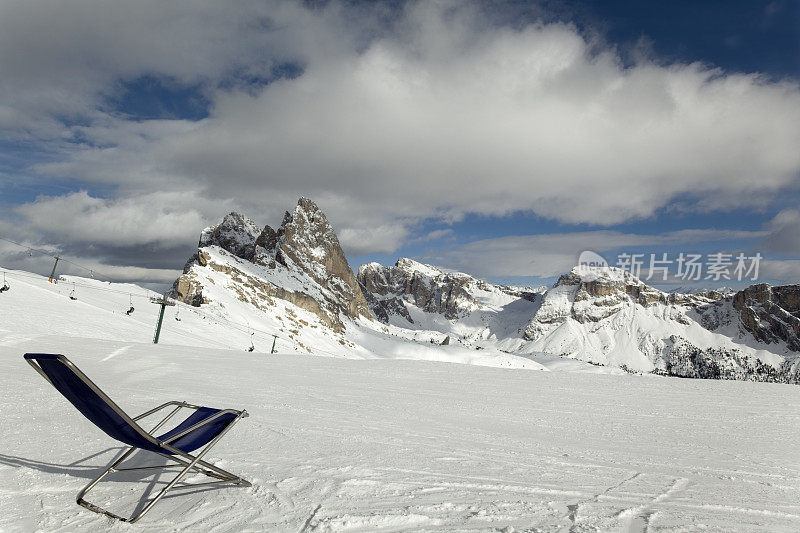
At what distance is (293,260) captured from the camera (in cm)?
16712

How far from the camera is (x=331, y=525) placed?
3.04 m

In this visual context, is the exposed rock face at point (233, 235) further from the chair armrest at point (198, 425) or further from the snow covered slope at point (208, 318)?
the chair armrest at point (198, 425)

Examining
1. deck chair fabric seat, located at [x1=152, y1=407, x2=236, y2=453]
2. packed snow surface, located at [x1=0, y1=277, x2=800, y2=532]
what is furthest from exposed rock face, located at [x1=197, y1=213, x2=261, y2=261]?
deck chair fabric seat, located at [x1=152, y1=407, x2=236, y2=453]

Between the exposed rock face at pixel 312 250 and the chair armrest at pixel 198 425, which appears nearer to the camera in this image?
the chair armrest at pixel 198 425

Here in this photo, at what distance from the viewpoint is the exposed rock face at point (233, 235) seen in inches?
6777

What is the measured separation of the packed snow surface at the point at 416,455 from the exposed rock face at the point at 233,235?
168 metres

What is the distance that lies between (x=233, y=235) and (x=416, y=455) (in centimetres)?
18265

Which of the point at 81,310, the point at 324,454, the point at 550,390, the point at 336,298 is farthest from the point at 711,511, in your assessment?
the point at 336,298

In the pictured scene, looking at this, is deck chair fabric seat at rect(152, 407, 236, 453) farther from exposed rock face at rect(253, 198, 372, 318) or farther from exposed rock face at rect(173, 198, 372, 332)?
exposed rock face at rect(253, 198, 372, 318)

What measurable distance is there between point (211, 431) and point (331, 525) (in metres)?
1.61

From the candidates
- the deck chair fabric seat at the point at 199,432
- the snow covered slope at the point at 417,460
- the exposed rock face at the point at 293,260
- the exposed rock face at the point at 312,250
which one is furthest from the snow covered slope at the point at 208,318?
the exposed rock face at the point at 312,250

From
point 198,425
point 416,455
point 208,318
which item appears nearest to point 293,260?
point 208,318

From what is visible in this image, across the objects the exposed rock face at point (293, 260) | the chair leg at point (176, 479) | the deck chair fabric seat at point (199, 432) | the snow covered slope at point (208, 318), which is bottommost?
the snow covered slope at point (208, 318)

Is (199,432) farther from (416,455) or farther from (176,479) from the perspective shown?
(416,455)
